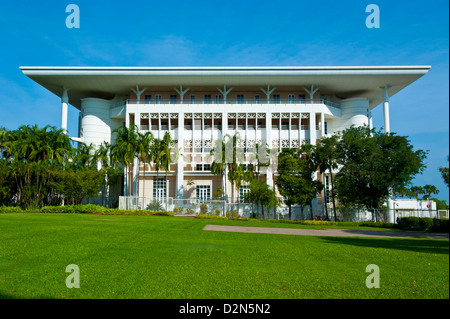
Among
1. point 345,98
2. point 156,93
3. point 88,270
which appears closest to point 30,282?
point 88,270

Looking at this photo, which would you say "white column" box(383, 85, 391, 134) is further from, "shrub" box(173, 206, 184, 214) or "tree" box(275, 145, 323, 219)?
"shrub" box(173, 206, 184, 214)

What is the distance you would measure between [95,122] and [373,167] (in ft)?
108

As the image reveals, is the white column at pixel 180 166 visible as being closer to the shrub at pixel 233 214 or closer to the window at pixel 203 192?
the window at pixel 203 192

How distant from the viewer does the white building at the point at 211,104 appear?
3972cm

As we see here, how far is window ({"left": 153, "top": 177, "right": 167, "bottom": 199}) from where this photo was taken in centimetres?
4175

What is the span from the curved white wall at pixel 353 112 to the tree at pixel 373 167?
1044 cm

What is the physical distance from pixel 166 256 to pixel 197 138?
32317 mm

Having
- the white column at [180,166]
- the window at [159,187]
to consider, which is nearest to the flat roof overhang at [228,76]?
the white column at [180,166]

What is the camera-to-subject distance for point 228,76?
40.0 metres

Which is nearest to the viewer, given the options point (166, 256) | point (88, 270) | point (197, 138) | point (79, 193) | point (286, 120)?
point (88, 270)

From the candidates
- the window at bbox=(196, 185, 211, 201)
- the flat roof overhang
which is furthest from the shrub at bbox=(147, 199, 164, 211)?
the flat roof overhang
